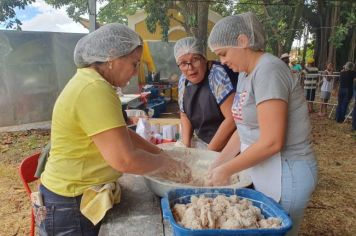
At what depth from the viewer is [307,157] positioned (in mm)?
1341

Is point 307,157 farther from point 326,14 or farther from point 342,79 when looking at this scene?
point 326,14

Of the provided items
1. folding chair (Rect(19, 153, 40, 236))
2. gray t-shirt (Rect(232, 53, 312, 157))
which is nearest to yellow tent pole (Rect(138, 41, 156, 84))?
folding chair (Rect(19, 153, 40, 236))

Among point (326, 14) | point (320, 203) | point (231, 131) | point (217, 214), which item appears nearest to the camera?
point (217, 214)

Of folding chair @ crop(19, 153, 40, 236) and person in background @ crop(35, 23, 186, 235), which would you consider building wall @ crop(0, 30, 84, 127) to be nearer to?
folding chair @ crop(19, 153, 40, 236)

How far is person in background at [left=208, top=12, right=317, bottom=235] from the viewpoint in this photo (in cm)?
121

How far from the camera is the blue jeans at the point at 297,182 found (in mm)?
1310

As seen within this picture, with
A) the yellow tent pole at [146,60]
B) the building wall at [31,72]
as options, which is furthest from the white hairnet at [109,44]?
the building wall at [31,72]

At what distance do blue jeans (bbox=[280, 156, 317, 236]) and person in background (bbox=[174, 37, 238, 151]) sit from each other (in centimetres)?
84

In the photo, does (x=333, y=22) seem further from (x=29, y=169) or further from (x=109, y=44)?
(x=109, y=44)

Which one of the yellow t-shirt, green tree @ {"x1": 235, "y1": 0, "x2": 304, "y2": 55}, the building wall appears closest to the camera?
the yellow t-shirt

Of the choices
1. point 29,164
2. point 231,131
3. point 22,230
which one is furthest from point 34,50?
point 231,131

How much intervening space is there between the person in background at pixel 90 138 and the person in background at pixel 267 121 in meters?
0.38

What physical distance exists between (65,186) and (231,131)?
114 cm

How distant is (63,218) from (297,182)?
994 mm
